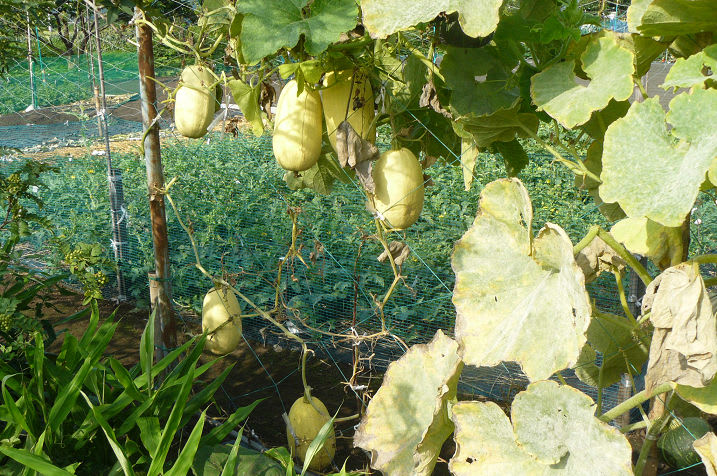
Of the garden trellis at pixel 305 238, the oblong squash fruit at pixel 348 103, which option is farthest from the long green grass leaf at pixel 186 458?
the garden trellis at pixel 305 238

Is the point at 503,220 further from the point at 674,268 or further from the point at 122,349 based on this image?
the point at 122,349

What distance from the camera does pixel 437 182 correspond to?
405 centimetres

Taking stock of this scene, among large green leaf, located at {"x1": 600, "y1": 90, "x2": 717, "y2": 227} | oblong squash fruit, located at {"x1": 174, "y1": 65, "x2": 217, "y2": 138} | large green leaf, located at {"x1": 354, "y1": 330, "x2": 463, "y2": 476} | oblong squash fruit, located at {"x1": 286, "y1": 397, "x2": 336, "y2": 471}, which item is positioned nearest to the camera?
large green leaf, located at {"x1": 600, "y1": 90, "x2": 717, "y2": 227}

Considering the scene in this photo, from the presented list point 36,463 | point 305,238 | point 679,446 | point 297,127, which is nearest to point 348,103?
point 297,127

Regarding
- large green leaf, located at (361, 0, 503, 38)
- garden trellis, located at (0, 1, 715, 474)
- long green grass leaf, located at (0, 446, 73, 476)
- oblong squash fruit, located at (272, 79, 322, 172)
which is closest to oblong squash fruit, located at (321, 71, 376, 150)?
oblong squash fruit, located at (272, 79, 322, 172)

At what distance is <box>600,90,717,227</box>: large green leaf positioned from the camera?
701 millimetres

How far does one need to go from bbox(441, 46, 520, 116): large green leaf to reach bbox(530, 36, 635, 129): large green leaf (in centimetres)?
18

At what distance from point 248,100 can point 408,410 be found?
686 mm

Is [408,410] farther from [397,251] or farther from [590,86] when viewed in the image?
[590,86]

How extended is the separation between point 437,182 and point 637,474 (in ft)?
10.3

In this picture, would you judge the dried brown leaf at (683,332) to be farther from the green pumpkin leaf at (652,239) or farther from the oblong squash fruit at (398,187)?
the oblong squash fruit at (398,187)

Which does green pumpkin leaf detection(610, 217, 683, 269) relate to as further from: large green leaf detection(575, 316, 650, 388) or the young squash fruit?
the young squash fruit

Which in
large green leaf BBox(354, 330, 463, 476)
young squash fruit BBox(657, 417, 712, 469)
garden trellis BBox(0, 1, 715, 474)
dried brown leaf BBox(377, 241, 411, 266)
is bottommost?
garden trellis BBox(0, 1, 715, 474)

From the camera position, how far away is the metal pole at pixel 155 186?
1925 millimetres
